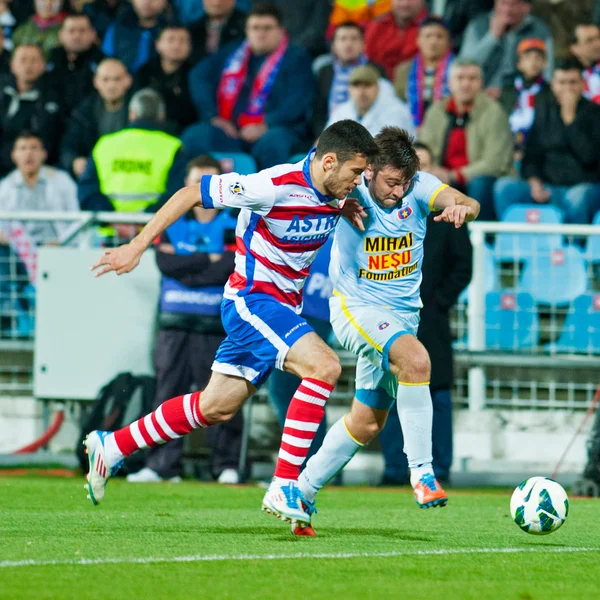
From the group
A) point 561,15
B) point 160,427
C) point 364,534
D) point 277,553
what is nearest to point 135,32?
point 561,15

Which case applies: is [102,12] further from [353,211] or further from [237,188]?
[237,188]

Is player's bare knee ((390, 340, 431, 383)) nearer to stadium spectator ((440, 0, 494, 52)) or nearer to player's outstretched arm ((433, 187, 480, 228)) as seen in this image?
player's outstretched arm ((433, 187, 480, 228))

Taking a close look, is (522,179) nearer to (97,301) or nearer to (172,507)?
(97,301)

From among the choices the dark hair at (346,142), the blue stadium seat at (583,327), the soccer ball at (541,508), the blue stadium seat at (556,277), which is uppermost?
the dark hair at (346,142)

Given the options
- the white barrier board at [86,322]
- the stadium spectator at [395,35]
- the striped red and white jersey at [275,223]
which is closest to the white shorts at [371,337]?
the striped red and white jersey at [275,223]

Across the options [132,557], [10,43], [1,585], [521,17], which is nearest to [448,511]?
[132,557]

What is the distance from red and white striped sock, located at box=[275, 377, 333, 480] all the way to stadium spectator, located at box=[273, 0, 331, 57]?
9.06 meters

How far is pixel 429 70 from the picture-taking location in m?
13.3

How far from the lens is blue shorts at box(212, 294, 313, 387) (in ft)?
21.5

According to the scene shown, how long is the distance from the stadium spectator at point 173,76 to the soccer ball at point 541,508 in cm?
827

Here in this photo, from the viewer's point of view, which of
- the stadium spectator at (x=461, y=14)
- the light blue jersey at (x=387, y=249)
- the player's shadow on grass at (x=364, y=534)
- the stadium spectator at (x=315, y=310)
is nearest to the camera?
the player's shadow on grass at (x=364, y=534)

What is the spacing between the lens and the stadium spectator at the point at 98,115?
520 inches

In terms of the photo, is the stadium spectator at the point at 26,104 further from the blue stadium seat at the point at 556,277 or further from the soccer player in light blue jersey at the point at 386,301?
the soccer player in light blue jersey at the point at 386,301

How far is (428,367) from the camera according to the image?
22.7 feet
